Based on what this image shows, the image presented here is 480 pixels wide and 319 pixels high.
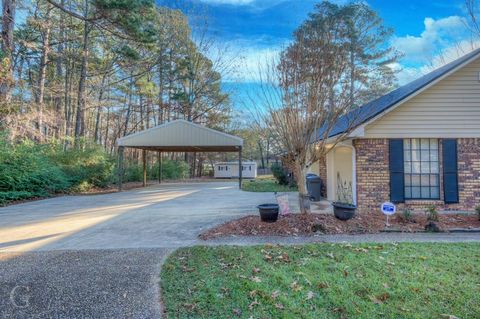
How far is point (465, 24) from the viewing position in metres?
6.31

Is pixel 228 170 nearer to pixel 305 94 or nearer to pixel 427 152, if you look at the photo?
pixel 427 152

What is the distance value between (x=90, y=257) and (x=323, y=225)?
4.55 m

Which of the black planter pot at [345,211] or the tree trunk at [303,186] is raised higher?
the tree trunk at [303,186]

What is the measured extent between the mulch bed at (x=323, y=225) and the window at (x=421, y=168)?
1.17m

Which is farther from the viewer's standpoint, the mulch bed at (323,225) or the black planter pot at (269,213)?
the black planter pot at (269,213)

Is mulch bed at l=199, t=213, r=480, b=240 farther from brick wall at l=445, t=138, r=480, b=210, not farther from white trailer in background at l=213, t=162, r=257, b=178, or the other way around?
white trailer in background at l=213, t=162, r=257, b=178

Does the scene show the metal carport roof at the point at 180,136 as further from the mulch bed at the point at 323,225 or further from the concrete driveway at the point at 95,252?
the mulch bed at the point at 323,225

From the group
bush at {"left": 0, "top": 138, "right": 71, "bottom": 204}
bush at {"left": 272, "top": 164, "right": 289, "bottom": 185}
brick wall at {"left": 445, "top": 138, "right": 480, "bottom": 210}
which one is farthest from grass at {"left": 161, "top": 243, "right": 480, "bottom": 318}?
bush at {"left": 272, "top": 164, "right": 289, "bottom": 185}

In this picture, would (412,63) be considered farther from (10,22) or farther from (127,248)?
(10,22)

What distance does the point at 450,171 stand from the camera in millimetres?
7574

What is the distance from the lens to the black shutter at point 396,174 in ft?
25.0

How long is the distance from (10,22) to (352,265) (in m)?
15.5

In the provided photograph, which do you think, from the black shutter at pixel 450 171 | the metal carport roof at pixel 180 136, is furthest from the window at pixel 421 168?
the metal carport roof at pixel 180 136

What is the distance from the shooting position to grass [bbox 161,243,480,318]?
2.87m
